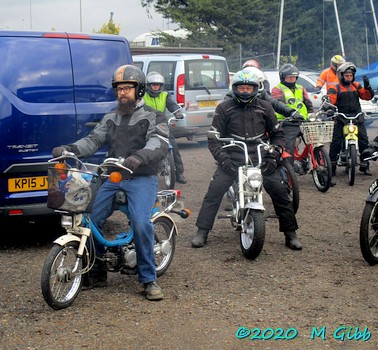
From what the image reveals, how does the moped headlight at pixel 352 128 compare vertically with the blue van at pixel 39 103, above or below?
below

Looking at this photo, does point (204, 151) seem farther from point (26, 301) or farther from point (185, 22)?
point (185, 22)

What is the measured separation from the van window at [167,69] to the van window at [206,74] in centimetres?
31

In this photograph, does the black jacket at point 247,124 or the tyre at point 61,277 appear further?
the black jacket at point 247,124

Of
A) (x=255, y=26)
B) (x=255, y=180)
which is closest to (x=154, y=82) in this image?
(x=255, y=180)

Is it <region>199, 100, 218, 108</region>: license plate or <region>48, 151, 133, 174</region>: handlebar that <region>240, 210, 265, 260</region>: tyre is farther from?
<region>199, 100, 218, 108</region>: license plate

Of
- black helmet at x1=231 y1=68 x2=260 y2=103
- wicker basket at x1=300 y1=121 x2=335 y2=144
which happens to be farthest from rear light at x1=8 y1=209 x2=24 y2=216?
wicker basket at x1=300 y1=121 x2=335 y2=144

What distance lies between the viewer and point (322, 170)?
36.3ft

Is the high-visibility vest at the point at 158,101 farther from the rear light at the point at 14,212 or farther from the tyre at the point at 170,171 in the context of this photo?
the rear light at the point at 14,212

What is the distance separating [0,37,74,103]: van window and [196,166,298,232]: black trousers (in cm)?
169

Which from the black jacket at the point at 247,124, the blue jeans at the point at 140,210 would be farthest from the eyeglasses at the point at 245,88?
the blue jeans at the point at 140,210

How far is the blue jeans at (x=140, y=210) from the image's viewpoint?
19.6 ft

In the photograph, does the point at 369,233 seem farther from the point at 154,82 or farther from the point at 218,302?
the point at 154,82

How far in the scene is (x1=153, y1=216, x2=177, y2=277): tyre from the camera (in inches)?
258

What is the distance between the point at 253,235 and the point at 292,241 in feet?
2.56
